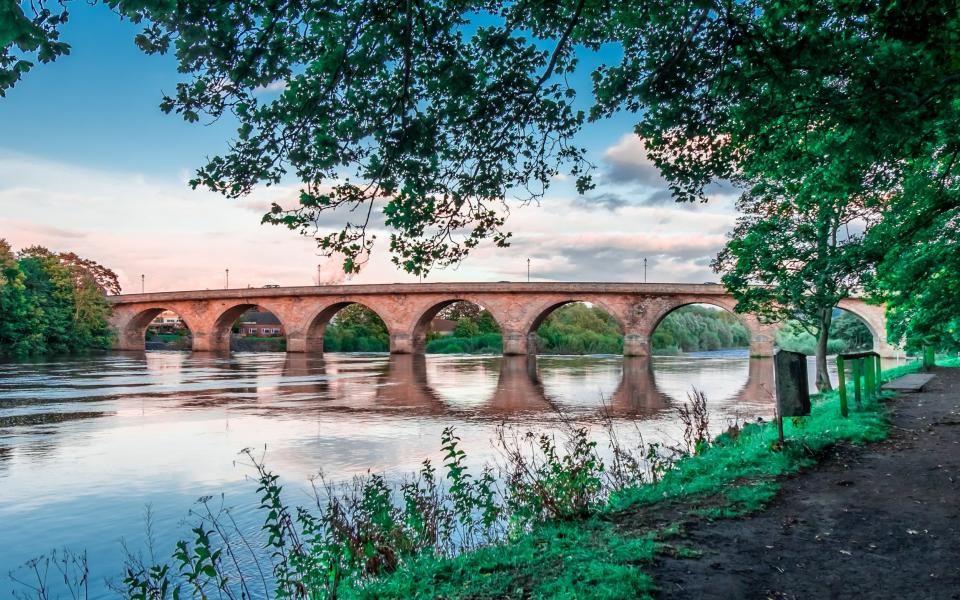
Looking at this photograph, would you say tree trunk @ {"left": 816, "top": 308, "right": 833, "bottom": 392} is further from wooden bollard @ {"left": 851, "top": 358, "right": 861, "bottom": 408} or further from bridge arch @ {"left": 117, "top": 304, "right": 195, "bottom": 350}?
bridge arch @ {"left": 117, "top": 304, "right": 195, "bottom": 350}

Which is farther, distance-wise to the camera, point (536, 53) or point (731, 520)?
point (536, 53)

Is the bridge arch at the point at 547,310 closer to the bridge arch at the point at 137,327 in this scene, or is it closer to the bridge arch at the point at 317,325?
the bridge arch at the point at 317,325

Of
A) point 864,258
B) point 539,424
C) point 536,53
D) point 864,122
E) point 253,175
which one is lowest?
point 539,424

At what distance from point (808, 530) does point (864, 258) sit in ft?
14.7

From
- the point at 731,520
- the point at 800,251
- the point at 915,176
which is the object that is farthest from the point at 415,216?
the point at 800,251

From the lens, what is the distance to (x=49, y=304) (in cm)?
4244

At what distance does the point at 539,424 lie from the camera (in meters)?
11.5

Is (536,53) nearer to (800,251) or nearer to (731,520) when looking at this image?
(731,520)

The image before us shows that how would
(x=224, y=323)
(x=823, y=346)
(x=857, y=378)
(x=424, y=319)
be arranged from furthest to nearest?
1. (x=224, y=323)
2. (x=424, y=319)
3. (x=823, y=346)
4. (x=857, y=378)

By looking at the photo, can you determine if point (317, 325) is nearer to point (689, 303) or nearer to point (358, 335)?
point (358, 335)

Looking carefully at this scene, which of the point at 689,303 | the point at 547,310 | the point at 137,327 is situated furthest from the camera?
the point at 137,327

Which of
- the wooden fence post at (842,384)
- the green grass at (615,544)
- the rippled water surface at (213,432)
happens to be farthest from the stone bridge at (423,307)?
the green grass at (615,544)

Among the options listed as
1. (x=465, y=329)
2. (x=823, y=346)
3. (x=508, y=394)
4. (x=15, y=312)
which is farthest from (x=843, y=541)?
(x=465, y=329)

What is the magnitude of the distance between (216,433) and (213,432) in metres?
0.13
